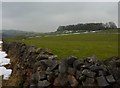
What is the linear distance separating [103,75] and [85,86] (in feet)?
3.13

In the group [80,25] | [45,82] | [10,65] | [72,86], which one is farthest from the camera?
[80,25]

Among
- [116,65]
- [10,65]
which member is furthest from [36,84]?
[10,65]

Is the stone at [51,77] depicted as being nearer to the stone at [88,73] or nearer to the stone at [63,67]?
the stone at [63,67]

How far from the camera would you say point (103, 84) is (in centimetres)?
1350

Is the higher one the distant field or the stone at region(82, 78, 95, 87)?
the distant field

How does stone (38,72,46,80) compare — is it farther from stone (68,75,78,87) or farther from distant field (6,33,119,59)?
distant field (6,33,119,59)

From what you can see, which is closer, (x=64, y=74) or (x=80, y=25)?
(x=64, y=74)

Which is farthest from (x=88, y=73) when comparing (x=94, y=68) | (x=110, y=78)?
(x=110, y=78)

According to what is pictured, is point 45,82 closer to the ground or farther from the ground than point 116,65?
closer to the ground

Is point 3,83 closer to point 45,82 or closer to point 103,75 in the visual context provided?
point 45,82

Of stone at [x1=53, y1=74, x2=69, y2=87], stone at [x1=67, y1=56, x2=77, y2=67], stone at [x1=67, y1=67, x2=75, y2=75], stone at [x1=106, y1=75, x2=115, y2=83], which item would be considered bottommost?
stone at [x1=53, y1=74, x2=69, y2=87]

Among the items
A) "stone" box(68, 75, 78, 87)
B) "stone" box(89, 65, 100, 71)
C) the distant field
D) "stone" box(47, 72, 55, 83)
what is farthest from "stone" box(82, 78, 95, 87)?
the distant field

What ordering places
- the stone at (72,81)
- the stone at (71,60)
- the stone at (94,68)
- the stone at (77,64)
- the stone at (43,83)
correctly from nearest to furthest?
the stone at (94,68)
the stone at (72,81)
the stone at (77,64)
the stone at (71,60)
the stone at (43,83)

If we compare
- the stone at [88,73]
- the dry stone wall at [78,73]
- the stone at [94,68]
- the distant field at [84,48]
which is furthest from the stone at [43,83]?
the distant field at [84,48]
